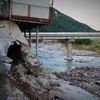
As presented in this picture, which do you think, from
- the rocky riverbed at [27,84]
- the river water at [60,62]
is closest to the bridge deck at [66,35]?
the river water at [60,62]

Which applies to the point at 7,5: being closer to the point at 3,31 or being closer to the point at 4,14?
the point at 4,14

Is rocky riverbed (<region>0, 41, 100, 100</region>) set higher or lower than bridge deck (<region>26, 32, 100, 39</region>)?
lower

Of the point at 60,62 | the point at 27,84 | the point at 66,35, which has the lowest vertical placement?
the point at 60,62

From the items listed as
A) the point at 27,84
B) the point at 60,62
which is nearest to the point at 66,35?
the point at 60,62

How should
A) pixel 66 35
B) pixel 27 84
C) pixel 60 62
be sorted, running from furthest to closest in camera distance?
pixel 66 35
pixel 60 62
pixel 27 84

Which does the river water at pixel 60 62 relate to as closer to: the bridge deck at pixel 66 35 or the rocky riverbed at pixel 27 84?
the bridge deck at pixel 66 35

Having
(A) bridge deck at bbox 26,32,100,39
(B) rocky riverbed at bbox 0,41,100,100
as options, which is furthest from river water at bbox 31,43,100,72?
(B) rocky riverbed at bbox 0,41,100,100

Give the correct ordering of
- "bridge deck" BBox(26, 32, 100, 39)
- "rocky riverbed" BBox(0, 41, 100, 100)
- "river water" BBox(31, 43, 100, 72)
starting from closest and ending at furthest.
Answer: "rocky riverbed" BBox(0, 41, 100, 100) → "river water" BBox(31, 43, 100, 72) → "bridge deck" BBox(26, 32, 100, 39)

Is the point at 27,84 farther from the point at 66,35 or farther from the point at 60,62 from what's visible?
the point at 66,35

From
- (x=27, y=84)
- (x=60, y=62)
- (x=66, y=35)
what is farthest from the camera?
(x=66, y=35)

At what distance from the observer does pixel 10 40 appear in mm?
12914

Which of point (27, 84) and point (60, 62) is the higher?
point (27, 84)

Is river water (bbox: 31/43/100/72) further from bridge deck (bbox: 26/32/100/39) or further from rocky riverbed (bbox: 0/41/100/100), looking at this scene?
rocky riverbed (bbox: 0/41/100/100)

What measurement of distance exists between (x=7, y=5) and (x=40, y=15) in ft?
7.72
